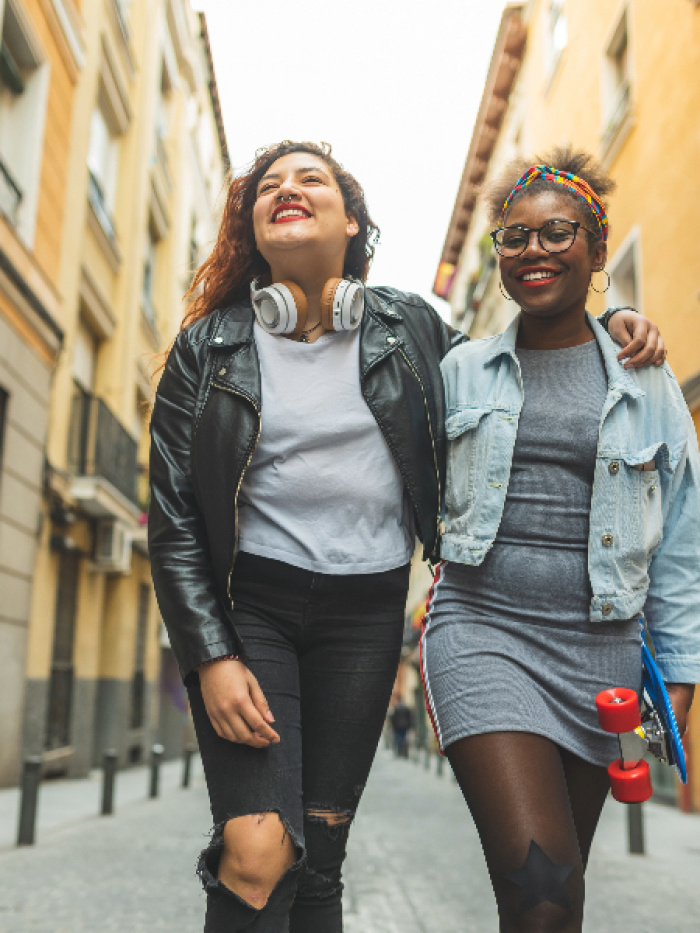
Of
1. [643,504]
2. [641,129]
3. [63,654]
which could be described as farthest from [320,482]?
[63,654]

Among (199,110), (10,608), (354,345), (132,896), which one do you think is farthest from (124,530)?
(199,110)

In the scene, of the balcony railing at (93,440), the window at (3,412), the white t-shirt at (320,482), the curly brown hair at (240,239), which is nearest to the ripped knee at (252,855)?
the white t-shirt at (320,482)

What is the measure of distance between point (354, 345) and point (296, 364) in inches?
6.6

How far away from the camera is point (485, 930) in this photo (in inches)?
173

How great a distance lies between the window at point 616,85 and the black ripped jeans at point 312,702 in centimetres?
1252

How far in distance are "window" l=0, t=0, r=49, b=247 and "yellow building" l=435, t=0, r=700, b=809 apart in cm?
545

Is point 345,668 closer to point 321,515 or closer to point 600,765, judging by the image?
point 321,515

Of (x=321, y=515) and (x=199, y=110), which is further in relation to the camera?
(x=199, y=110)

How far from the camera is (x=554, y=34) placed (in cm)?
1970

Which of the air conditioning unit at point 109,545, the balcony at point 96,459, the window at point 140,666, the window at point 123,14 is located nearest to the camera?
the balcony at point 96,459

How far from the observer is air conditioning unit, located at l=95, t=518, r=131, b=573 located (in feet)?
51.0

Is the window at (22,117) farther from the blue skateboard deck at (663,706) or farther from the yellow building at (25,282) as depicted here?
the blue skateboard deck at (663,706)

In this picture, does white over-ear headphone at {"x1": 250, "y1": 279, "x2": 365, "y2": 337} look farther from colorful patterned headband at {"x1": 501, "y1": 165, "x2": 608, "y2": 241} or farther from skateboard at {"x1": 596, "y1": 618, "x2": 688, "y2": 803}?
skateboard at {"x1": 596, "y1": 618, "x2": 688, "y2": 803}

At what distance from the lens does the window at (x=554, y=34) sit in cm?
1845
